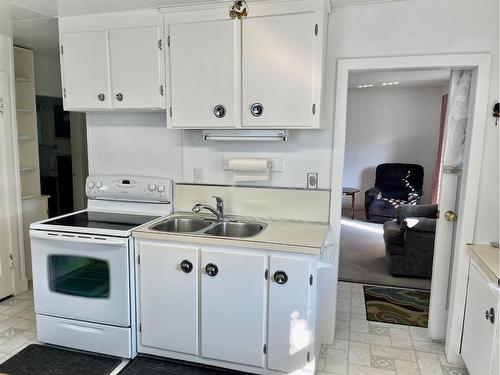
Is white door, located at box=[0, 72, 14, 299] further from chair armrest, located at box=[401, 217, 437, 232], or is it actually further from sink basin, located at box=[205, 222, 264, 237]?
chair armrest, located at box=[401, 217, 437, 232]

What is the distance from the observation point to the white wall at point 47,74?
3.98 metres

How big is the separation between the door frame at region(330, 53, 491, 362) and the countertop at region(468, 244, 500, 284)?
12cm

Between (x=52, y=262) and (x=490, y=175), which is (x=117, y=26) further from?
(x=490, y=175)

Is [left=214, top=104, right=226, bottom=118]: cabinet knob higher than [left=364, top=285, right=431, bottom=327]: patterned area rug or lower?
higher

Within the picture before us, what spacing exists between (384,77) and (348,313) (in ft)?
13.2

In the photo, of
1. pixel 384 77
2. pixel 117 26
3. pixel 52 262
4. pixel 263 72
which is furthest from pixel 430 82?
pixel 52 262

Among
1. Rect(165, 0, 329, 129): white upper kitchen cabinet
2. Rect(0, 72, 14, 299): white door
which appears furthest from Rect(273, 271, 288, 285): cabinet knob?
Rect(0, 72, 14, 299): white door

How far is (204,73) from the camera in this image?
2.44 metres

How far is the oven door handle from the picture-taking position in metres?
2.32

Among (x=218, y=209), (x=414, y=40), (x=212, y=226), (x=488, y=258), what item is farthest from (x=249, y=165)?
(x=488, y=258)

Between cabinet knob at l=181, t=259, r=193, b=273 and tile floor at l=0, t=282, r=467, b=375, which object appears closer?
cabinet knob at l=181, t=259, r=193, b=273

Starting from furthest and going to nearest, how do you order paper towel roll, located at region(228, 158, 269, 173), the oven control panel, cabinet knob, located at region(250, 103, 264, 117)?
the oven control panel
paper towel roll, located at region(228, 158, 269, 173)
cabinet knob, located at region(250, 103, 264, 117)

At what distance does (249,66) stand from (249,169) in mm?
701

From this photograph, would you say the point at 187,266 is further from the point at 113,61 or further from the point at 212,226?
the point at 113,61
